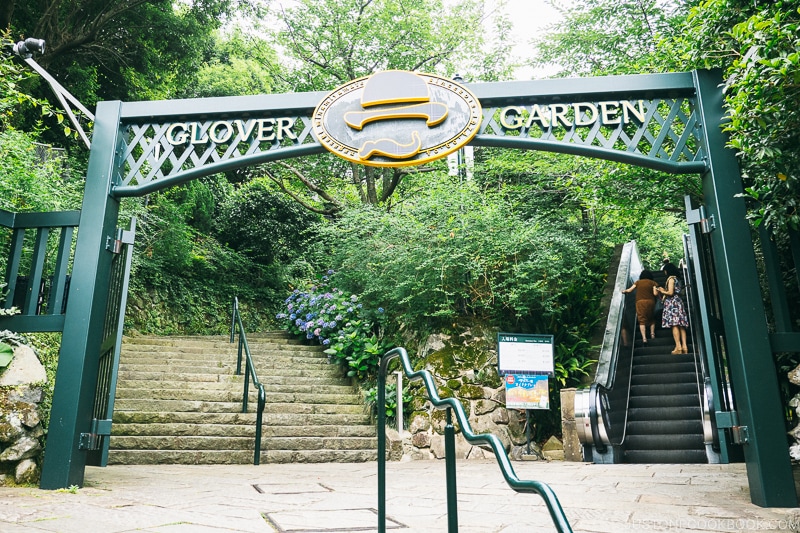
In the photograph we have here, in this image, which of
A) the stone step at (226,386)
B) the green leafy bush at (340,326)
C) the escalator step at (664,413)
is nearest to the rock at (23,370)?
the stone step at (226,386)

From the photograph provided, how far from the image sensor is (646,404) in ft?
→ 26.9

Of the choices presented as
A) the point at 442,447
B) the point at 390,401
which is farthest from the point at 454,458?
the point at 390,401

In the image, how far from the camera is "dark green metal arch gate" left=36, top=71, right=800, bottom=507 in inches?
153

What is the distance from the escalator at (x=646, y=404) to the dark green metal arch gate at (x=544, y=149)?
6.82 ft

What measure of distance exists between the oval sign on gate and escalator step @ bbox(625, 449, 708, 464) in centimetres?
501

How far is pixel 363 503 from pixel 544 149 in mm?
3050

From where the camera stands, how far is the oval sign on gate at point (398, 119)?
4730 millimetres

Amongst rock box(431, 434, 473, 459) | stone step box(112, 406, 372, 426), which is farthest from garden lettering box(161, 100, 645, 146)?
rock box(431, 434, 473, 459)

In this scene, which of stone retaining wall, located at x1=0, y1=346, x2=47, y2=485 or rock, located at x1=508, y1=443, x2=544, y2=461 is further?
rock, located at x1=508, y1=443, x2=544, y2=461

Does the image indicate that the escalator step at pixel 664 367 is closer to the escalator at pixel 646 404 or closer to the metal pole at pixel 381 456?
the escalator at pixel 646 404

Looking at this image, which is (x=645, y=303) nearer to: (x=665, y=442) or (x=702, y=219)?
(x=665, y=442)

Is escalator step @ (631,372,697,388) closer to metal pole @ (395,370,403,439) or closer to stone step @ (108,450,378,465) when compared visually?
metal pole @ (395,370,403,439)

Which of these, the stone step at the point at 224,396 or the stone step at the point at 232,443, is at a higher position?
the stone step at the point at 224,396

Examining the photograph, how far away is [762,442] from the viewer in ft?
12.4
